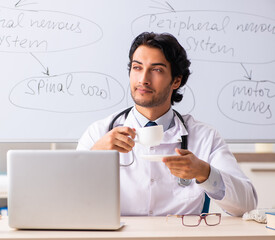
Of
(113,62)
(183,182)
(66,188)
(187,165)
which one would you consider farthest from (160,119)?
(66,188)

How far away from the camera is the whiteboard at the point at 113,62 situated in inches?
90.3

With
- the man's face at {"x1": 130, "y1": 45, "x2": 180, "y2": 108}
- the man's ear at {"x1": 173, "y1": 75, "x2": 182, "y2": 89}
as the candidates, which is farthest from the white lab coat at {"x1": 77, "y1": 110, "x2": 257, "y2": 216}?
the man's ear at {"x1": 173, "y1": 75, "x2": 182, "y2": 89}

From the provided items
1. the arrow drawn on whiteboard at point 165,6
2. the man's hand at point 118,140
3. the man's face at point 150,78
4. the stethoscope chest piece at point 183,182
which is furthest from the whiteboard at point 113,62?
the man's hand at point 118,140

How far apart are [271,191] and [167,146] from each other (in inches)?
52.5

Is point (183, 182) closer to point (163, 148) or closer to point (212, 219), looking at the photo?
point (163, 148)

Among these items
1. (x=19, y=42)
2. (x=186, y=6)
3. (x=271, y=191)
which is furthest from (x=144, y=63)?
(x=271, y=191)

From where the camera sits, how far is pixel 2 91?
2.28 metres

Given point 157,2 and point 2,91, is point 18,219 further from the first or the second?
point 157,2

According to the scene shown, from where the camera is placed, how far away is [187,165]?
145cm

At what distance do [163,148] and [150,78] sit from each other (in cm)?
30

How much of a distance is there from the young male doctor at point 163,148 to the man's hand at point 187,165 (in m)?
0.10

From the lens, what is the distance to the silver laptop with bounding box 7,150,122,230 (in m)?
1.22

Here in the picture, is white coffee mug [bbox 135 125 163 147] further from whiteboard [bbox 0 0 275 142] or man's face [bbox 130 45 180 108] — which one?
whiteboard [bbox 0 0 275 142]

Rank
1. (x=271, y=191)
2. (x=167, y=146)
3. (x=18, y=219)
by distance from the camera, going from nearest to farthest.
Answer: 1. (x=18, y=219)
2. (x=167, y=146)
3. (x=271, y=191)
